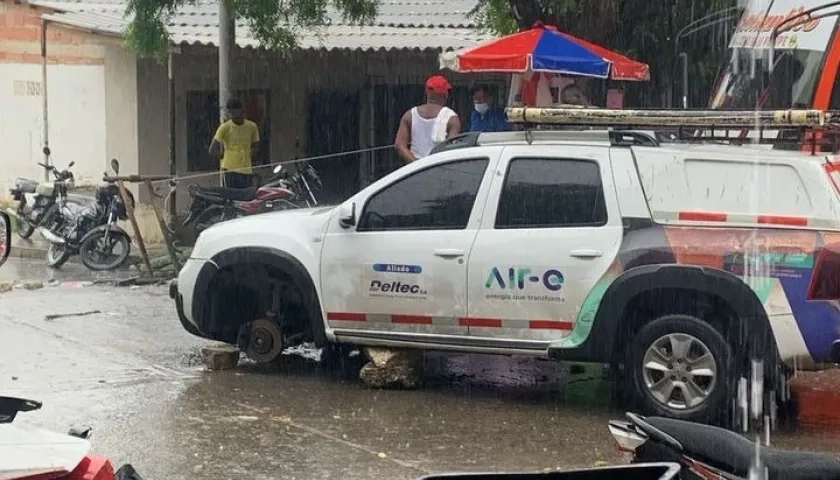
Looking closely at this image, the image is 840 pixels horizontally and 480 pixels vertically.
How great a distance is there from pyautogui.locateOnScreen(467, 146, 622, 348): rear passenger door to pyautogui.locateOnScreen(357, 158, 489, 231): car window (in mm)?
181

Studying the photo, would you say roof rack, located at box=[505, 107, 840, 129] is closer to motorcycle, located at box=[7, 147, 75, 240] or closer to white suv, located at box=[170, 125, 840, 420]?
white suv, located at box=[170, 125, 840, 420]

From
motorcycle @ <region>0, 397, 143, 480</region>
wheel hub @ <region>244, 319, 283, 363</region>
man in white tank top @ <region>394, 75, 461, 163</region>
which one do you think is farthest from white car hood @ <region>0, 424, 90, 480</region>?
man in white tank top @ <region>394, 75, 461, 163</region>

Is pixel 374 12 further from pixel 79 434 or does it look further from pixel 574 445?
pixel 79 434

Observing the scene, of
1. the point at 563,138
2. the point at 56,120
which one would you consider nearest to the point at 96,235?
the point at 56,120

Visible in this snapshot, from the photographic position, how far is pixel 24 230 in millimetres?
16641

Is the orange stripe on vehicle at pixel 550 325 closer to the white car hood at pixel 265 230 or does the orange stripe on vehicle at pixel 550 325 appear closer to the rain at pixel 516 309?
the rain at pixel 516 309

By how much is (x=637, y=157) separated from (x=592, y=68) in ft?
11.8

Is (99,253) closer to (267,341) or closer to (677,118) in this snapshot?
(267,341)

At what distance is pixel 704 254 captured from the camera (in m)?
7.38

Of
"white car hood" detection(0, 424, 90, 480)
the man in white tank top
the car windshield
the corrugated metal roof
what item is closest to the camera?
"white car hood" detection(0, 424, 90, 480)

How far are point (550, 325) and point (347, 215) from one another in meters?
1.62

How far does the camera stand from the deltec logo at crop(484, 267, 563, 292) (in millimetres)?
7688

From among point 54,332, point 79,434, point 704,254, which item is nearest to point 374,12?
point 54,332

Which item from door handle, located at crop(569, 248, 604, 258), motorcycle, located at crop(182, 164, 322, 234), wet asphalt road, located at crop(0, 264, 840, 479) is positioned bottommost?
wet asphalt road, located at crop(0, 264, 840, 479)
